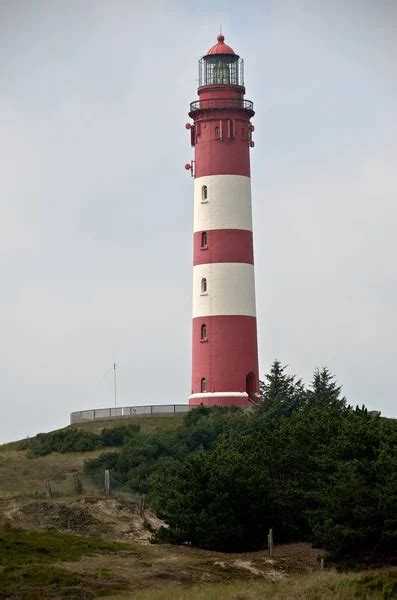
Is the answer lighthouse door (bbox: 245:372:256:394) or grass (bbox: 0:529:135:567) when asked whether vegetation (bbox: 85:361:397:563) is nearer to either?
grass (bbox: 0:529:135:567)

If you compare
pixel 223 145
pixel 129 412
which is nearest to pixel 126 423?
pixel 129 412

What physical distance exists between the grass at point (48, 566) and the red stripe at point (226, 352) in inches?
860

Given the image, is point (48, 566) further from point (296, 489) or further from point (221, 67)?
point (221, 67)

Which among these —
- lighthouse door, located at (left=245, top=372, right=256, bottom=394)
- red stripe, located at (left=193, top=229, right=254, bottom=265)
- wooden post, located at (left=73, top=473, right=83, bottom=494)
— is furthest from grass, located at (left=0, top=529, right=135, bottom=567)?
red stripe, located at (left=193, top=229, right=254, bottom=265)

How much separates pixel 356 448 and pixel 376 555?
3931mm

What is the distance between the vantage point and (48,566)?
3719 cm

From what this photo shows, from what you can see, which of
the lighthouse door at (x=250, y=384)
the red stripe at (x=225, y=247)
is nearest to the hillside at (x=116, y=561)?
the lighthouse door at (x=250, y=384)

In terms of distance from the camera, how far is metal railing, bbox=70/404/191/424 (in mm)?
67625

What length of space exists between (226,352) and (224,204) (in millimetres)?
5830

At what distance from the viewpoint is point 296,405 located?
62.5 metres

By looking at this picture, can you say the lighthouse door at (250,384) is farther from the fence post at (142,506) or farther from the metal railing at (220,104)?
the fence post at (142,506)

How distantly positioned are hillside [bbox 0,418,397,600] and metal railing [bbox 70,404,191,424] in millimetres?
14473

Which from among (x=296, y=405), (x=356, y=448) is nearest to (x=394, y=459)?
(x=356, y=448)

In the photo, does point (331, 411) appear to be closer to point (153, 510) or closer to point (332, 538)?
point (153, 510)
